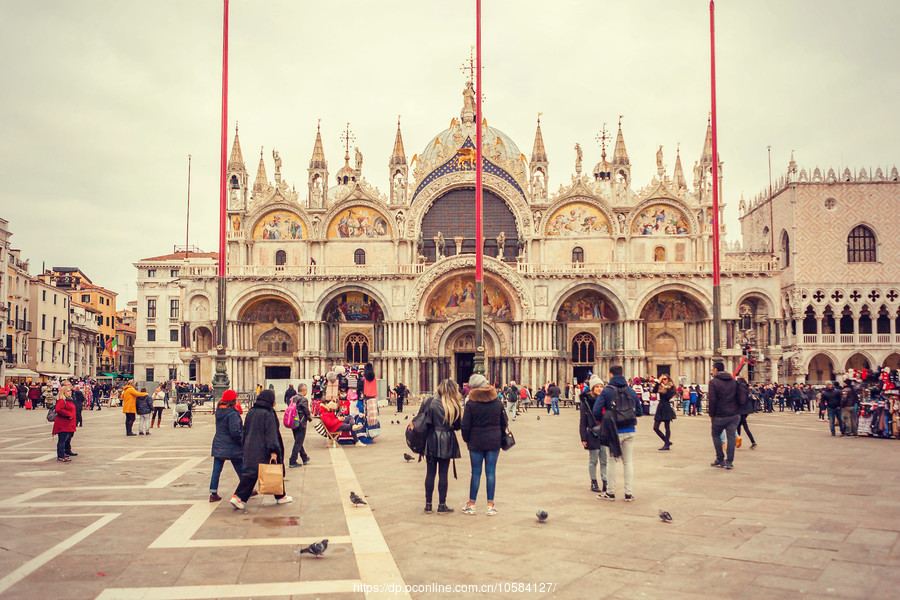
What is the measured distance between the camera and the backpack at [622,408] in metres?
10.8

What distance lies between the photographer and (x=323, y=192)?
47.8 metres

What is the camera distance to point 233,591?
6.50m

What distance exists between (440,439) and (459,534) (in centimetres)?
169

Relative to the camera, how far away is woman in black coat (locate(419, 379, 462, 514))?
995cm

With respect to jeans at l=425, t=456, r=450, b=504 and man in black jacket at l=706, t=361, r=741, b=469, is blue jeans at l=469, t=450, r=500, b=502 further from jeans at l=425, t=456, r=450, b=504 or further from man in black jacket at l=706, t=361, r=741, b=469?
man in black jacket at l=706, t=361, r=741, b=469

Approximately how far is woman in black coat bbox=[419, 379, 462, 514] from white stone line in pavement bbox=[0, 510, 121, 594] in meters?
4.04

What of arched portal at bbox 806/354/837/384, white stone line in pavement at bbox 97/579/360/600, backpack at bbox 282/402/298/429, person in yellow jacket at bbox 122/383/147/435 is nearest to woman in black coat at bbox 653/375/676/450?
backpack at bbox 282/402/298/429

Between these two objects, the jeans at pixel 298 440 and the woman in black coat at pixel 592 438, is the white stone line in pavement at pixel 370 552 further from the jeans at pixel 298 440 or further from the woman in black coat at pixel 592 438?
the woman in black coat at pixel 592 438

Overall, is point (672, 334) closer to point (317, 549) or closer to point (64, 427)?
point (64, 427)

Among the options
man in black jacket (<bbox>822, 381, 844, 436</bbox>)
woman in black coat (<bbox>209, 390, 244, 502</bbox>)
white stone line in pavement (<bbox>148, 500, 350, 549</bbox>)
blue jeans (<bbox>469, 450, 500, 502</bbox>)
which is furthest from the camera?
man in black jacket (<bbox>822, 381, 844, 436</bbox>)

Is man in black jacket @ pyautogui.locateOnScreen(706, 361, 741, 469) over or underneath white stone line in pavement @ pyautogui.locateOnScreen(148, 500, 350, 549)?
over

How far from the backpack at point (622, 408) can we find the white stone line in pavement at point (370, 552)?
3.77m

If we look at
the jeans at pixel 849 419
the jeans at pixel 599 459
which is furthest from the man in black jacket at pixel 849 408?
the jeans at pixel 599 459

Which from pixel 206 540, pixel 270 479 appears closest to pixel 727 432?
pixel 270 479
